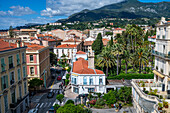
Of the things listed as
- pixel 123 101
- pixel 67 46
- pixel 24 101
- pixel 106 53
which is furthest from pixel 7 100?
pixel 67 46

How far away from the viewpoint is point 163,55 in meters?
28.7

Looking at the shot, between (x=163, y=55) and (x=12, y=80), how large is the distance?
23813mm

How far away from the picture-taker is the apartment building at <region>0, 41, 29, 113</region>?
24.1 meters

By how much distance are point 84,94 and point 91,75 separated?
14.1ft

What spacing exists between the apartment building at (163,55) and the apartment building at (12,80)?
22.4 m

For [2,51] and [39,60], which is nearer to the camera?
[2,51]

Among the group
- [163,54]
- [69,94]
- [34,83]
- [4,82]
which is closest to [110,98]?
[69,94]

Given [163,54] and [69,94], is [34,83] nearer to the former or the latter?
[69,94]

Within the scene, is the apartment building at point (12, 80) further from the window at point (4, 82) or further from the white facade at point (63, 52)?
the white facade at point (63, 52)

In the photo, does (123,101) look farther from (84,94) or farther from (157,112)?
(157,112)

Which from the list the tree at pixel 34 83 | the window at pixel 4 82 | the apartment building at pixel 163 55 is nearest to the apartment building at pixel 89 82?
the tree at pixel 34 83

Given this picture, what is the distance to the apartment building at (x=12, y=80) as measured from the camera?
79.0ft

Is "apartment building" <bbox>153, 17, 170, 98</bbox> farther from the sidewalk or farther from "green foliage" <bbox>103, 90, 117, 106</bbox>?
the sidewalk

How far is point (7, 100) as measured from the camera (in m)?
25.2
